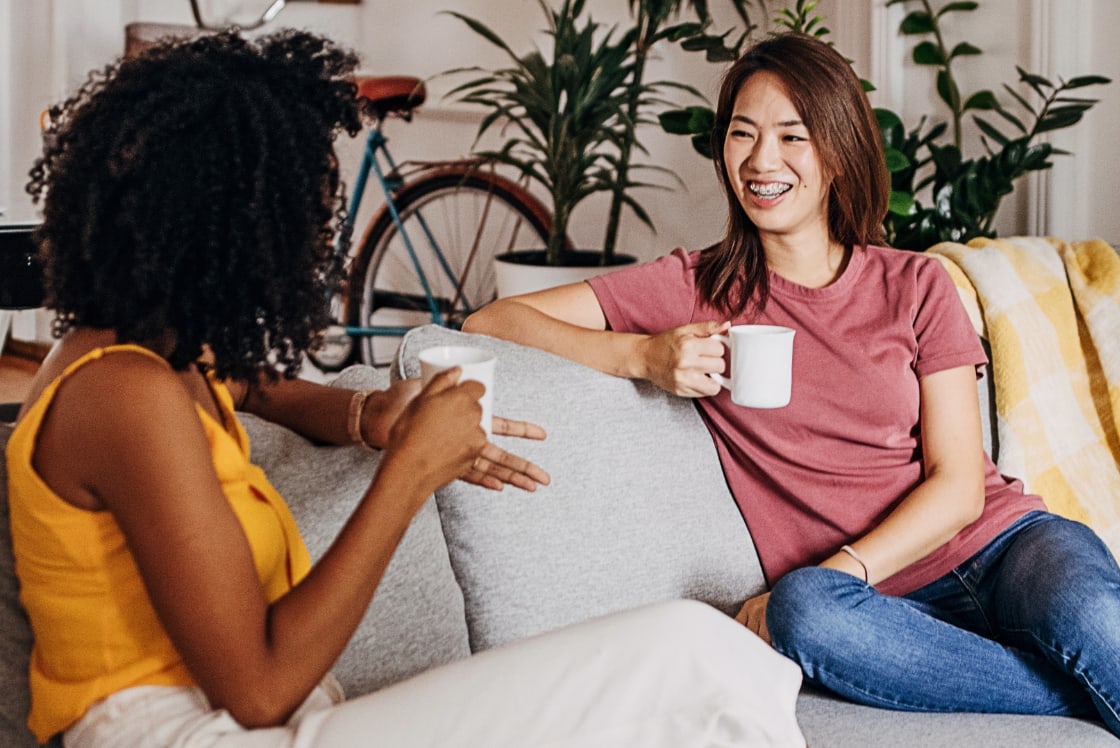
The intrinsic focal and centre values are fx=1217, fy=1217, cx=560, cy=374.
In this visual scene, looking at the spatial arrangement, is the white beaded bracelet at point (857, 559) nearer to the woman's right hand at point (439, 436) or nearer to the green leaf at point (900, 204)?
the woman's right hand at point (439, 436)

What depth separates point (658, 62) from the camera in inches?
148

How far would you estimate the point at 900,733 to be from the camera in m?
1.31

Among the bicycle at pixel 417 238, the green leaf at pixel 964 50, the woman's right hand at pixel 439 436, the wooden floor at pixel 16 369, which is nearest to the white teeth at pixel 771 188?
the woman's right hand at pixel 439 436

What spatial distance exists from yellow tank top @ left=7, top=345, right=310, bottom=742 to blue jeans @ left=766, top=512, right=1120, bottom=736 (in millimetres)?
626

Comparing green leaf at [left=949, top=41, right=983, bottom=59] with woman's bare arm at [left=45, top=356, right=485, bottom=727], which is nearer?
woman's bare arm at [left=45, top=356, right=485, bottom=727]

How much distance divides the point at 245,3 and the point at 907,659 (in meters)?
3.91

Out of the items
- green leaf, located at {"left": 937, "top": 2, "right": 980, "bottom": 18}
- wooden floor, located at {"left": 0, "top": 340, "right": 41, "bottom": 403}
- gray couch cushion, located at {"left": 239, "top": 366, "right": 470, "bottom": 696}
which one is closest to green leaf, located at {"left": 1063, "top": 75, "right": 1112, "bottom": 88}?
green leaf, located at {"left": 937, "top": 2, "right": 980, "bottom": 18}

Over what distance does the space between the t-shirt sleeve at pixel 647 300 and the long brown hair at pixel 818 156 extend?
3 cm

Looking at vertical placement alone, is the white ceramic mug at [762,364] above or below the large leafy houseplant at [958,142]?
below

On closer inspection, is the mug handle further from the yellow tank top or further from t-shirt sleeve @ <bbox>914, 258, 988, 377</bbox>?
the yellow tank top

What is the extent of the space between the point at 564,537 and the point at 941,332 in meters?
0.56

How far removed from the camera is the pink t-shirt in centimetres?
156

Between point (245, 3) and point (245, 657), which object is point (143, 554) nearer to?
point (245, 657)

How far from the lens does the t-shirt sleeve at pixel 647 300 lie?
1.64 meters
